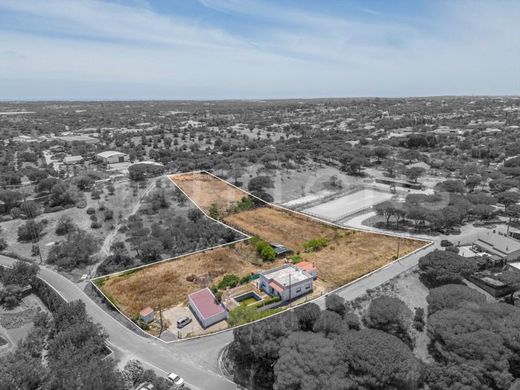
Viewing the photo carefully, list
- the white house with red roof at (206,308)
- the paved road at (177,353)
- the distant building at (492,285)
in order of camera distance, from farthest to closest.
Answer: the distant building at (492,285) < the white house with red roof at (206,308) < the paved road at (177,353)

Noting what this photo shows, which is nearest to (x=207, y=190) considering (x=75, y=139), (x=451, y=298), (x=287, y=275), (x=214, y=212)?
(x=214, y=212)

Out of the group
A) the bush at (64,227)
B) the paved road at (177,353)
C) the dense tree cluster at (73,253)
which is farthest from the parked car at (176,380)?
the bush at (64,227)

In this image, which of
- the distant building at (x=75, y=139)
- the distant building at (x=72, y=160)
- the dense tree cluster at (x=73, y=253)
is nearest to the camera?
the dense tree cluster at (x=73, y=253)

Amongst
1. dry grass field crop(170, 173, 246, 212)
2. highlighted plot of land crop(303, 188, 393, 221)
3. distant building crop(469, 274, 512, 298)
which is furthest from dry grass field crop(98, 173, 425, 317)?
distant building crop(469, 274, 512, 298)

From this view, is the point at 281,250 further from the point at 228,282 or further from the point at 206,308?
the point at 206,308

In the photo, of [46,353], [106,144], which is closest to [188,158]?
[106,144]

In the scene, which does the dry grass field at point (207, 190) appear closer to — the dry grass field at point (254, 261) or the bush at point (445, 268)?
the dry grass field at point (254, 261)

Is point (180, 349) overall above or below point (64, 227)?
below

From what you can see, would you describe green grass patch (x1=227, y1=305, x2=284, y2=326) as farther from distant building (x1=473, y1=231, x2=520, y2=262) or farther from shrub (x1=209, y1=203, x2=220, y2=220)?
→ distant building (x1=473, y1=231, x2=520, y2=262)
